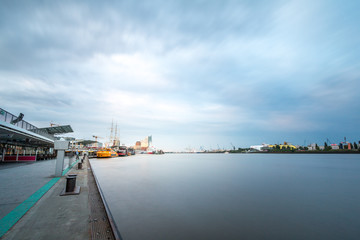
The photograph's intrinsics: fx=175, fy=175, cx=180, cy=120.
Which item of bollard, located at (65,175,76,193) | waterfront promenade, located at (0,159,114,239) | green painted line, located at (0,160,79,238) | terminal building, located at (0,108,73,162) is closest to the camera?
waterfront promenade, located at (0,159,114,239)

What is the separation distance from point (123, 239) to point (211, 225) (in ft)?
12.0

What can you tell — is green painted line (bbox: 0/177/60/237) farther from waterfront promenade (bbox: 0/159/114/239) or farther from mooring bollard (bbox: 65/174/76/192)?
mooring bollard (bbox: 65/174/76/192)

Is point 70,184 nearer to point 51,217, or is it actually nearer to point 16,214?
point 16,214

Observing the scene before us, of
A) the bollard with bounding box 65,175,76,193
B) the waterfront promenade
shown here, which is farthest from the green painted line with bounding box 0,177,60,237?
the bollard with bounding box 65,175,76,193

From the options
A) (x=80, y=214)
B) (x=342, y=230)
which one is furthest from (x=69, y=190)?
(x=342, y=230)

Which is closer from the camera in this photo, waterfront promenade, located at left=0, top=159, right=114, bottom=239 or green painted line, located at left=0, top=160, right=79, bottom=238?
waterfront promenade, located at left=0, top=159, right=114, bottom=239

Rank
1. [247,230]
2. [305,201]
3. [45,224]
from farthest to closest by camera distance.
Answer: [305,201] → [247,230] → [45,224]

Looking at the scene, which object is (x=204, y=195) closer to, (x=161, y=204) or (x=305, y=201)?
(x=161, y=204)

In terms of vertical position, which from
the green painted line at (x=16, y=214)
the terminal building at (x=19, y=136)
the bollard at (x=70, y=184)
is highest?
the terminal building at (x=19, y=136)

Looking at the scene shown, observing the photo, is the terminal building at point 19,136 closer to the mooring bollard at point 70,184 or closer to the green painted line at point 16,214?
the mooring bollard at point 70,184

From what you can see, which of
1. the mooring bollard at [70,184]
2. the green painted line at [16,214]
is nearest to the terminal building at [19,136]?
the mooring bollard at [70,184]

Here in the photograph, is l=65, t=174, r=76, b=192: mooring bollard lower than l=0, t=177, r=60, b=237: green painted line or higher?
higher

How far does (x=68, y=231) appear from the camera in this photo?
4734 millimetres

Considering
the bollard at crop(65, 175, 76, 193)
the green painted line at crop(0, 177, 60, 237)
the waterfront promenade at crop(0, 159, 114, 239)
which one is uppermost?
the bollard at crop(65, 175, 76, 193)
